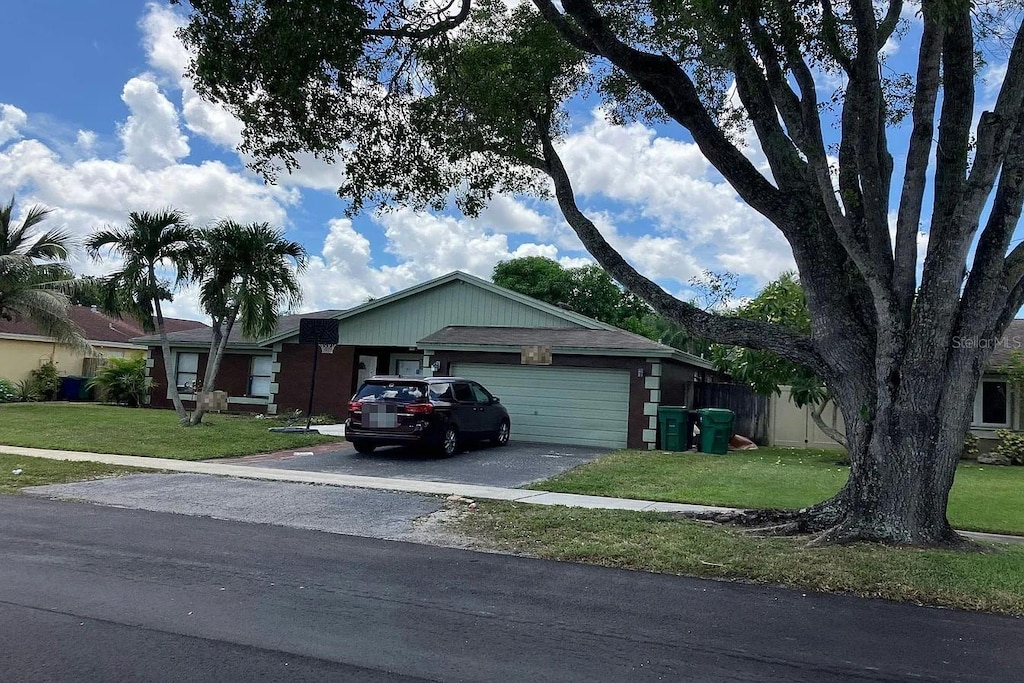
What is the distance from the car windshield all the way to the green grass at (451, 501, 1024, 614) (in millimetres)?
5654

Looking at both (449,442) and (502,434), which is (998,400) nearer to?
(502,434)

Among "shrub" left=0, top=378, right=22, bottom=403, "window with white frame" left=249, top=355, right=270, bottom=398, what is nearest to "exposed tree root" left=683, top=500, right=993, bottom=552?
"window with white frame" left=249, top=355, right=270, bottom=398

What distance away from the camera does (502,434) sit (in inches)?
715

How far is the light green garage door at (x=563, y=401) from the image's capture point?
757 inches

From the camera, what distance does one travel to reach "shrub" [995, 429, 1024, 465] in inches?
736

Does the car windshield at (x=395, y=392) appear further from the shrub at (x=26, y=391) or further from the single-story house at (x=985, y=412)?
the shrub at (x=26, y=391)

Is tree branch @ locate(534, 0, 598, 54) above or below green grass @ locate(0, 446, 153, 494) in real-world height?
above

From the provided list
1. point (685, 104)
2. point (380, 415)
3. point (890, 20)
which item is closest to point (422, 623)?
point (685, 104)

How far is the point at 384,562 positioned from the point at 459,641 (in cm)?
237

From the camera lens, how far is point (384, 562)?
7203mm

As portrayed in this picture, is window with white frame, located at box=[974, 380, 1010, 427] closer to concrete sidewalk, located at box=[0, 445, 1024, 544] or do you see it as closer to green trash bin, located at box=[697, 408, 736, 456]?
green trash bin, located at box=[697, 408, 736, 456]

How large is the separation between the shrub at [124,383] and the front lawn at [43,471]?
14.0 meters

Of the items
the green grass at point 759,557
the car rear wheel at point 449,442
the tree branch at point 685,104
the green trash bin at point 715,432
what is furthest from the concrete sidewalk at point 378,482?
the green trash bin at point 715,432

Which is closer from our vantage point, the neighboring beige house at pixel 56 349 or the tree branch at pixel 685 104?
the tree branch at pixel 685 104
